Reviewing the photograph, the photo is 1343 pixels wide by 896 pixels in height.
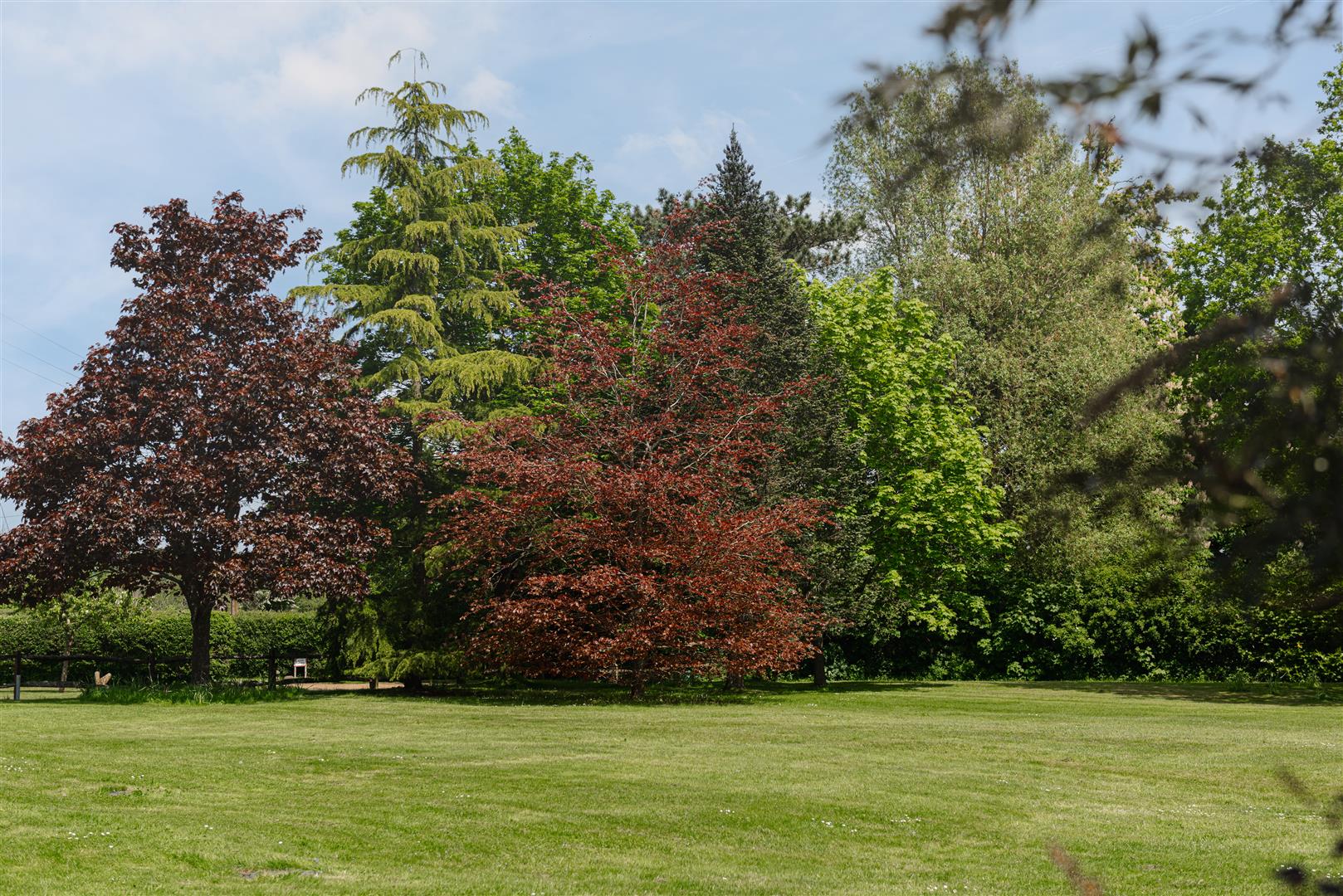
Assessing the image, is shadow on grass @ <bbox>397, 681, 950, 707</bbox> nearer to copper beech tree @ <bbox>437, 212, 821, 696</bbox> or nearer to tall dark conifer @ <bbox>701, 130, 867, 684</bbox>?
copper beech tree @ <bbox>437, 212, 821, 696</bbox>

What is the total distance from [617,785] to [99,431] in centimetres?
1506

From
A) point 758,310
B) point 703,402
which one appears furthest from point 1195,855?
point 758,310

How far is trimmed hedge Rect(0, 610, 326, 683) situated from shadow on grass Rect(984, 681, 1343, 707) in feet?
59.7

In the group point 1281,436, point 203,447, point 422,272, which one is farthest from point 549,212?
point 1281,436

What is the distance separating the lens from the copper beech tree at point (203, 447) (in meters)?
21.4

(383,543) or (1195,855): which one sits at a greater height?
(383,543)

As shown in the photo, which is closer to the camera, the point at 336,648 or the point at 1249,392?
the point at 1249,392

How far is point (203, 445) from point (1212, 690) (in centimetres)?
2161

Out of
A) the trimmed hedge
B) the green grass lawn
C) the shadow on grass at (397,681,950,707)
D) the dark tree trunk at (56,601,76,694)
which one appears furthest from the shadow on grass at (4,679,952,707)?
the green grass lawn

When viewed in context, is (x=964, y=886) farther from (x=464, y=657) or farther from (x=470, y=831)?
(x=464, y=657)

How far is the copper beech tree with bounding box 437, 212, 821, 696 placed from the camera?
2130 centimetres

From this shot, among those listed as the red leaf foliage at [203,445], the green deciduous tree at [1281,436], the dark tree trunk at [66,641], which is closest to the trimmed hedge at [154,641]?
the dark tree trunk at [66,641]

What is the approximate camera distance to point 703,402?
23734 mm

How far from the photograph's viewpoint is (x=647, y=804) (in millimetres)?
10000
